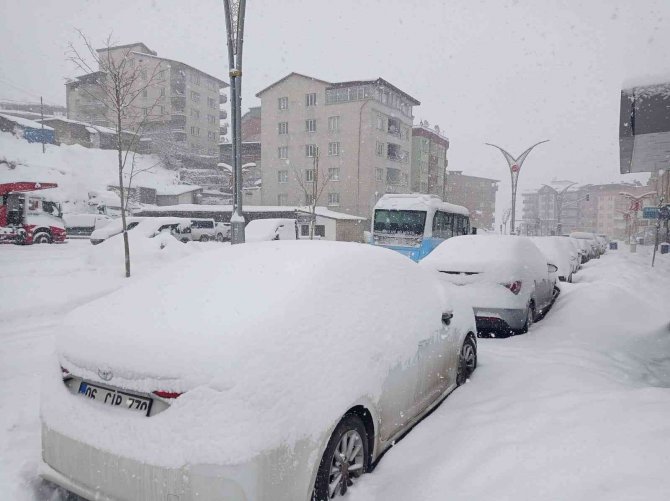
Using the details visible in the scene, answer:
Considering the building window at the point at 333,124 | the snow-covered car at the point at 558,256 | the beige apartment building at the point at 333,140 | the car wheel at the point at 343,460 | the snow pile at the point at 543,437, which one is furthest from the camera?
the building window at the point at 333,124

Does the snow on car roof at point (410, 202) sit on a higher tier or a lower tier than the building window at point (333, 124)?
lower

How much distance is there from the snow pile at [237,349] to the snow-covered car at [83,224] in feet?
112

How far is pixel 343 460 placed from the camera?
261 cm

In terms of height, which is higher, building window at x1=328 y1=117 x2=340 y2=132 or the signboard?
building window at x1=328 y1=117 x2=340 y2=132

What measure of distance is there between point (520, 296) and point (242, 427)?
5.51m

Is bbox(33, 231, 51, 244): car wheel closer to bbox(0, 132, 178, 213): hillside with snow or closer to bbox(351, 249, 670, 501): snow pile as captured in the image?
bbox(0, 132, 178, 213): hillside with snow

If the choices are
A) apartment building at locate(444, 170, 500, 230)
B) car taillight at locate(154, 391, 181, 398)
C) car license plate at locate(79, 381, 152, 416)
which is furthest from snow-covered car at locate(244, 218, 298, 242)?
apartment building at locate(444, 170, 500, 230)

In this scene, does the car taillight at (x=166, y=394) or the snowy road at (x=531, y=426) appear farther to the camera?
the snowy road at (x=531, y=426)

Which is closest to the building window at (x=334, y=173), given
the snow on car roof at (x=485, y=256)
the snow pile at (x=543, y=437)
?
the snow on car roof at (x=485, y=256)

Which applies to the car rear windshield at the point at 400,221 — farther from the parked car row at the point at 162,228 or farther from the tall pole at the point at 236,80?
the tall pole at the point at 236,80

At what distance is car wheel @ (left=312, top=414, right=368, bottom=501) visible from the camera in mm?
2406

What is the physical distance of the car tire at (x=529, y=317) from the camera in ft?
22.2

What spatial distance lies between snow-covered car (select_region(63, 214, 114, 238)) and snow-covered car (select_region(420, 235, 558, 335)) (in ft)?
106

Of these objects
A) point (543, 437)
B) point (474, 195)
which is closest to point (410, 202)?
point (543, 437)
